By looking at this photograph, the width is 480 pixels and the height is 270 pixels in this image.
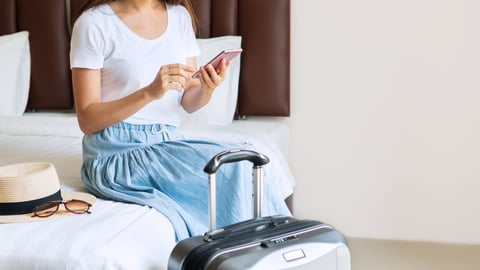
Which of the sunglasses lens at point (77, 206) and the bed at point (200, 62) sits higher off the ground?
the bed at point (200, 62)

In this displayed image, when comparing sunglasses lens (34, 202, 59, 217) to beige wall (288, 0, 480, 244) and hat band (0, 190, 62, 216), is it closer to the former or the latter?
hat band (0, 190, 62, 216)

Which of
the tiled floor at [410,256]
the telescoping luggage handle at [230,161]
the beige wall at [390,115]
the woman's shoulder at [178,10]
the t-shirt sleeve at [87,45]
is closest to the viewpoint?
the telescoping luggage handle at [230,161]

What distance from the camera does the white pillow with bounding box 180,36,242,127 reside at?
10.1ft

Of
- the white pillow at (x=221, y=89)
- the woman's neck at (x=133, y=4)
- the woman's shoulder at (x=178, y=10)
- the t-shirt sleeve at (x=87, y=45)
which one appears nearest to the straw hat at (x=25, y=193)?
the t-shirt sleeve at (x=87, y=45)

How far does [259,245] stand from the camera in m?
1.47

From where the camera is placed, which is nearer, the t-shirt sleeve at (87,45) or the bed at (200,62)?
the t-shirt sleeve at (87,45)

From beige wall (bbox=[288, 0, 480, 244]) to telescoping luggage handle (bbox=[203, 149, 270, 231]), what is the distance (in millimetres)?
1585

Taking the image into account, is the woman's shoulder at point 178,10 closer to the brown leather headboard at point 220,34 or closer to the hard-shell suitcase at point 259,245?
the hard-shell suitcase at point 259,245

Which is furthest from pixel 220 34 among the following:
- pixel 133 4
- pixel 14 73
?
pixel 133 4

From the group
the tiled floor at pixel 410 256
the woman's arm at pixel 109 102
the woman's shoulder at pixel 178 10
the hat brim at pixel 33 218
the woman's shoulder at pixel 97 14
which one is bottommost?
the tiled floor at pixel 410 256

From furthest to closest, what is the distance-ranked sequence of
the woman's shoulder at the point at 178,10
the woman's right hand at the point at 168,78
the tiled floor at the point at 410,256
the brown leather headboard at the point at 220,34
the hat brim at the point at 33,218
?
the brown leather headboard at the point at 220,34 → the tiled floor at the point at 410,256 → the woman's shoulder at the point at 178,10 → the woman's right hand at the point at 168,78 → the hat brim at the point at 33,218

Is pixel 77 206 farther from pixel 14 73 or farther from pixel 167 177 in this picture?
pixel 14 73

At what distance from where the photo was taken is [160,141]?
2.08m

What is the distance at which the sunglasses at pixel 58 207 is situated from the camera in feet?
5.65
